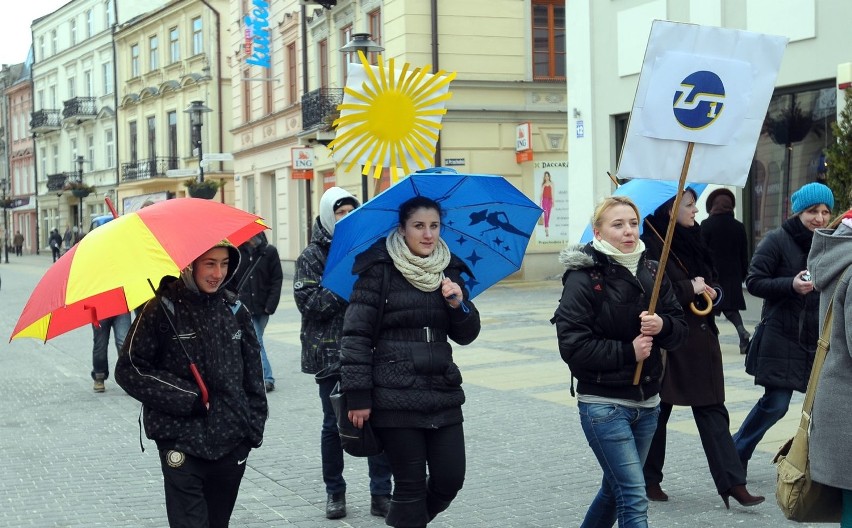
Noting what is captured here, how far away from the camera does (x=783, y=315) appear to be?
6.39 metres

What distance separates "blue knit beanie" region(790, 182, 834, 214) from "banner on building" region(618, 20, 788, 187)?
1.42 m

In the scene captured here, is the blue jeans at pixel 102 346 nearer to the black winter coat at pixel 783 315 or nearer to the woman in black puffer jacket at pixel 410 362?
the black winter coat at pixel 783 315

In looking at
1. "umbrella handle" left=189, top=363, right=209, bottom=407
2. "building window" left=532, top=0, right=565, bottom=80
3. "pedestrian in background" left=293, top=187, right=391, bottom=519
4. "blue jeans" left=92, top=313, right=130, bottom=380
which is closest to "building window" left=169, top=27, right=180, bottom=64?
"building window" left=532, top=0, right=565, bottom=80

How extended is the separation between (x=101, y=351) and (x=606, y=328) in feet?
26.0

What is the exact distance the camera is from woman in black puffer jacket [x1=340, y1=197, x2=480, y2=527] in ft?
15.3

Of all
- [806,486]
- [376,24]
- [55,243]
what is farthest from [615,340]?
[55,243]

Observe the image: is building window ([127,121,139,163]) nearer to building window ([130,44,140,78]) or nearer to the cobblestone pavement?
building window ([130,44,140,78])

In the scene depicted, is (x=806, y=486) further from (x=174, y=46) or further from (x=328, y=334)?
(x=174, y=46)

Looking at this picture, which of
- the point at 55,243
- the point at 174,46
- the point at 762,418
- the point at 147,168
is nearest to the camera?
the point at 762,418

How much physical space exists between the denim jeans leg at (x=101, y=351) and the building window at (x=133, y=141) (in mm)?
41050

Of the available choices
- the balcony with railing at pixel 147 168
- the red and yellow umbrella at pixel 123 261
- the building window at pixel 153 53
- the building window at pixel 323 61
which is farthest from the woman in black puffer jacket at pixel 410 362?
the building window at pixel 153 53

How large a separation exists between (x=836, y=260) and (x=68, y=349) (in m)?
14.1

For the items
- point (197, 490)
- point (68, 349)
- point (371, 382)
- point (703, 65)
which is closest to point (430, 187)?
point (371, 382)

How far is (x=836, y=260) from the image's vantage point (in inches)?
152
